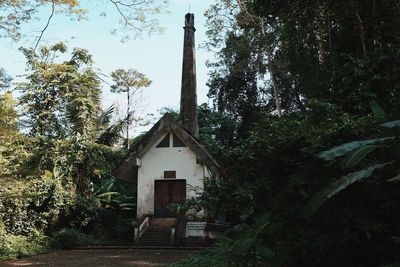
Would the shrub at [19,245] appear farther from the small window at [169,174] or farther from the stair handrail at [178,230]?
the small window at [169,174]

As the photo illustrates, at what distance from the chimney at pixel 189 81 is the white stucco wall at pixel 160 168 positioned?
4.53m

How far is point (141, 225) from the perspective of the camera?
16.7m

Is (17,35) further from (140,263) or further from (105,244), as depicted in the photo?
(105,244)

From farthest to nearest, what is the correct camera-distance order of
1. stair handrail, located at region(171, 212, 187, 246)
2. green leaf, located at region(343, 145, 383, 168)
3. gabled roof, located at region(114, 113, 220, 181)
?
gabled roof, located at region(114, 113, 220, 181), stair handrail, located at region(171, 212, 187, 246), green leaf, located at region(343, 145, 383, 168)

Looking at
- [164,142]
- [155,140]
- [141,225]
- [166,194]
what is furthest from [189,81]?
[141,225]

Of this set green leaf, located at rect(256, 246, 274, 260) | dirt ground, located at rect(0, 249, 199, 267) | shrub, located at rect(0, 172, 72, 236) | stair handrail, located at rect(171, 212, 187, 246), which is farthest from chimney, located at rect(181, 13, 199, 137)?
green leaf, located at rect(256, 246, 274, 260)

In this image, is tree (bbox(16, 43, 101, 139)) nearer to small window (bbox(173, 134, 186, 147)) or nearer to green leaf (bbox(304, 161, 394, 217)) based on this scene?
small window (bbox(173, 134, 186, 147))

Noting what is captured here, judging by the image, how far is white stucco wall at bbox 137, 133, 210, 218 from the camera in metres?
18.0

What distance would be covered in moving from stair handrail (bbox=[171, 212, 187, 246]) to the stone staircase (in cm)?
26

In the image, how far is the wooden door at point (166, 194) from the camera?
17.9 metres

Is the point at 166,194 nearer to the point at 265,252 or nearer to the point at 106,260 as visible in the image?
the point at 106,260

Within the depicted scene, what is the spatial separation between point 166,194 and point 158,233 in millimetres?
2034

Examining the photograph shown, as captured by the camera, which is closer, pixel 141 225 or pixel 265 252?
pixel 265 252

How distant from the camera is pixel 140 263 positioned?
10336 millimetres
